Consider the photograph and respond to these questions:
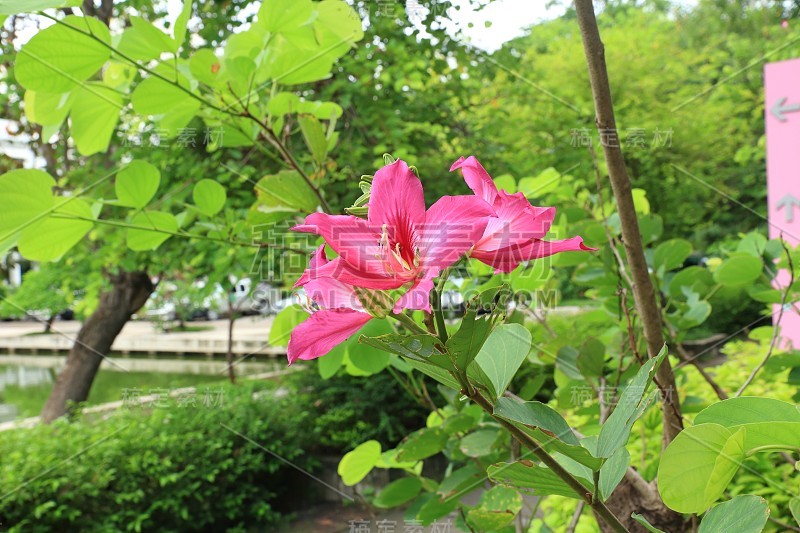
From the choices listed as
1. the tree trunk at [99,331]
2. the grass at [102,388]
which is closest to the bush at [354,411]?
the tree trunk at [99,331]

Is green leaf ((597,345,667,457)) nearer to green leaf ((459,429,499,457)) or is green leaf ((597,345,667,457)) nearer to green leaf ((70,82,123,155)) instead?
green leaf ((459,429,499,457))

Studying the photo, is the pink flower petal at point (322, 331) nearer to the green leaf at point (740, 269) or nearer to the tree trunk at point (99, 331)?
the green leaf at point (740, 269)

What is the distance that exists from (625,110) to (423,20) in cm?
703

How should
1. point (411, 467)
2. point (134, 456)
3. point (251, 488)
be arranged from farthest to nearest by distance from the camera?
point (251, 488) < point (134, 456) < point (411, 467)

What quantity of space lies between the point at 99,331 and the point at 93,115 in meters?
4.17

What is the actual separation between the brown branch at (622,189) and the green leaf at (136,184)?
0.50 m

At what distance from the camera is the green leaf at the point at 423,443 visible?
0.83 m

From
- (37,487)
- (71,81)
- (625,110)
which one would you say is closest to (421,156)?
(37,487)

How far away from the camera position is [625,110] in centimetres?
A: 841

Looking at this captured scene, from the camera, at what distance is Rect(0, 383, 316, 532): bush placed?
102 inches

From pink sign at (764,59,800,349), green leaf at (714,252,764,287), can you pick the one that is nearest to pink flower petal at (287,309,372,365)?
green leaf at (714,252,764,287)

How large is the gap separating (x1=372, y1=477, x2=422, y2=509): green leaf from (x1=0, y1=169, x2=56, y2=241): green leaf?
61cm

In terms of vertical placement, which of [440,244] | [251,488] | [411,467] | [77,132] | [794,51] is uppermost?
[794,51]

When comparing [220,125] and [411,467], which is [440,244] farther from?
[411,467]
